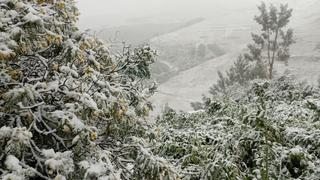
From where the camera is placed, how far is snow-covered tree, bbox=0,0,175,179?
4156 millimetres

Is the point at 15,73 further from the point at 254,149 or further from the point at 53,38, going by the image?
the point at 254,149

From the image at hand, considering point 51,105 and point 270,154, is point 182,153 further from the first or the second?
point 51,105

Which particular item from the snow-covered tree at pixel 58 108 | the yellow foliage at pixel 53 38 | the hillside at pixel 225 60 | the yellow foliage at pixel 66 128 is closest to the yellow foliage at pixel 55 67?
the snow-covered tree at pixel 58 108

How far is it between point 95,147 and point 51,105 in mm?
582

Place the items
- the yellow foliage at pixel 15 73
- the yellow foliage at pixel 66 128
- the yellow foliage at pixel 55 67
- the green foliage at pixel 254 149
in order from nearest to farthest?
the yellow foliage at pixel 66 128
the yellow foliage at pixel 15 73
the yellow foliage at pixel 55 67
the green foliage at pixel 254 149

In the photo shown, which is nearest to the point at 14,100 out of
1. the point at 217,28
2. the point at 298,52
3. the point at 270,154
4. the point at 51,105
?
the point at 51,105

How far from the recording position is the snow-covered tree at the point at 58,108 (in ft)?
13.6

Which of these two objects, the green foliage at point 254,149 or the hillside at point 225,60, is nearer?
the green foliage at point 254,149

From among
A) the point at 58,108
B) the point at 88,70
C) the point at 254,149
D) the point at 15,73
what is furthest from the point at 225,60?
the point at 15,73

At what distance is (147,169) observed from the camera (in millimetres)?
4883

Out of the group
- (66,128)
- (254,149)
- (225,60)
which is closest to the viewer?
(66,128)

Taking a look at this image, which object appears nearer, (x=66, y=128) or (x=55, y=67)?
(x=66, y=128)

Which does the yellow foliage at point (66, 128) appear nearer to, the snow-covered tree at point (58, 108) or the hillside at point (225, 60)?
the snow-covered tree at point (58, 108)

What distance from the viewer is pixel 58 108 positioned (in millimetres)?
4703
